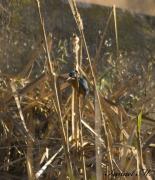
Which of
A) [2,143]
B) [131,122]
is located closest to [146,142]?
[131,122]

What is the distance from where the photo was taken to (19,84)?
2.28 meters

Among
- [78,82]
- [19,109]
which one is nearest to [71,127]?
[19,109]

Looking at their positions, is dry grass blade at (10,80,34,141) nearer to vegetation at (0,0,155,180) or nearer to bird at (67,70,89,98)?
vegetation at (0,0,155,180)

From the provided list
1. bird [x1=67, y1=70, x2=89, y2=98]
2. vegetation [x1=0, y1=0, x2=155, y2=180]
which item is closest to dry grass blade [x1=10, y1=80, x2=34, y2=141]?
vegetation [x1=0, y1=0, x2=155, y2=180]

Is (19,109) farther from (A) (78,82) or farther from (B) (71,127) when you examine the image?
(A) (78,82)

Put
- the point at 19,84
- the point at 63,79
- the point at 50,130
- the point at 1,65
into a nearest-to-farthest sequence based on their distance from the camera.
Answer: the point at 63,79
the point at 50,130
the point at 19,84
the point at 1,65

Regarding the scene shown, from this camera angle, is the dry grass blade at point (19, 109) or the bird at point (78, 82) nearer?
the bird at point (78, 82)

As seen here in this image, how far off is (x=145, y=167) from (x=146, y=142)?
0.47ft

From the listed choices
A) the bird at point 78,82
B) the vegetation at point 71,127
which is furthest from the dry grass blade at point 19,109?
the bird at point 78,82

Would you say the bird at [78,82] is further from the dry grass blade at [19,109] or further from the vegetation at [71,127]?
the dry grass blade at [19,109]

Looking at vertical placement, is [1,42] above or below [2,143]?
above

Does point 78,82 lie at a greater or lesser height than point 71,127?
greater

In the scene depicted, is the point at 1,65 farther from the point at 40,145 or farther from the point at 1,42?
the point at 40,145

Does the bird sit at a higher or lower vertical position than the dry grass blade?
higher
